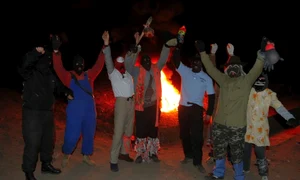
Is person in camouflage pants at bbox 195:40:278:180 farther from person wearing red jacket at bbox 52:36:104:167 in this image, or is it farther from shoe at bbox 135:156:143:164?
person wearing red jacket at bbox 52:36:104:167

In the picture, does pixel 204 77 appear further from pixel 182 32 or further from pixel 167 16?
pixel 167 16

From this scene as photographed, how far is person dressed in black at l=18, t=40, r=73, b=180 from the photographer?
6154 mm

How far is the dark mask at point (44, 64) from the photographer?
6.31m

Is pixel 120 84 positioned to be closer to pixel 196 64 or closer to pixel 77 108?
pixel 77 108

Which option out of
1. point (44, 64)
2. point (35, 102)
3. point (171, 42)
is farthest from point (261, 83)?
point (35, 102)

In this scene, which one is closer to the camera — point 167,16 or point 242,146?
point 242,146

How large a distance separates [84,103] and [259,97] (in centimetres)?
326

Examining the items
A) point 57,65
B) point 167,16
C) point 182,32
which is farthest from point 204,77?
point 167,16

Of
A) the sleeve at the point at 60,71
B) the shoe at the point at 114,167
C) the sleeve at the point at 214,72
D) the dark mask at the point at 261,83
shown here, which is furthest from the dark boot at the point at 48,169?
the dark mask at the point at 261,83

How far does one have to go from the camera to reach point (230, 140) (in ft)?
21.6

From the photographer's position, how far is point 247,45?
23375 mm

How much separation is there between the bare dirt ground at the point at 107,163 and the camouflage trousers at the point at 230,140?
84 centimetres

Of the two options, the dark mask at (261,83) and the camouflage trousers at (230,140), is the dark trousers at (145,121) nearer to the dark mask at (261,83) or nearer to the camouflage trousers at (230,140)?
the camouflage trousers at (230,140)

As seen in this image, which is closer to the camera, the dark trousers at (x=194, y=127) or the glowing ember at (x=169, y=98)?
the dark trousers at (x=194, y=127)
